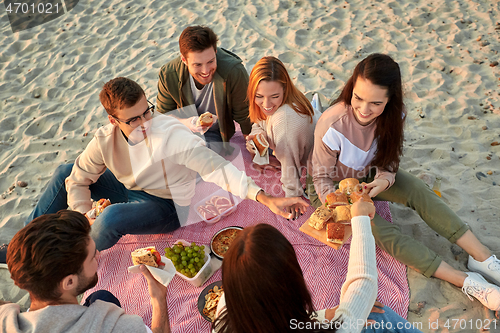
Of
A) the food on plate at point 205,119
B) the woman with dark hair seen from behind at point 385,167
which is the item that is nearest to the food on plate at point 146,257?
the woman with dark hair seen from behind at point 385,167

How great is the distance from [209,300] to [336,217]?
1.21m

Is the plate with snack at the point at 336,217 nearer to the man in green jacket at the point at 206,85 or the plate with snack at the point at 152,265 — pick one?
the plate with snack at the point at 152,265

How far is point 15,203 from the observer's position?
160 inches

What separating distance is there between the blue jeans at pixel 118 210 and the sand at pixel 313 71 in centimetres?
92

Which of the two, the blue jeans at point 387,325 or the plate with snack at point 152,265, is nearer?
Result: the blue jeans at point 387,325

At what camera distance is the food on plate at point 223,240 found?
10.1ft

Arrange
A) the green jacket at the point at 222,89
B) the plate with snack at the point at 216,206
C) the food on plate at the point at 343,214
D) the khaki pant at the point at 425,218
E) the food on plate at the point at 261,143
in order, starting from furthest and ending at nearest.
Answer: the green jacket at the point at 222,89, the plate with snack at the point at 216,206, the food on plate at the point at 261,143, the khaki pant at the point at 425,218, the food on plate at the point at 343,214

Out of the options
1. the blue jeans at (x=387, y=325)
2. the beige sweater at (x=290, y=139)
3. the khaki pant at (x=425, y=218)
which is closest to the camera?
the blue jeans at (x=387, y=325)

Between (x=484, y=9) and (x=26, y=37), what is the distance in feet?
27.6

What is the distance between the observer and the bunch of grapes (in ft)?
9.52

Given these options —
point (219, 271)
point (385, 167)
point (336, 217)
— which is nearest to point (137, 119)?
point (219, 271)

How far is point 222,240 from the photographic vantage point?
316cm

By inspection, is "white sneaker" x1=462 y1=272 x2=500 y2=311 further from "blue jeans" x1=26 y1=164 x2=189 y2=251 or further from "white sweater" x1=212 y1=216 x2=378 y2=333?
"blue jeans" x1=26 y1=164 x2=189 y2=251

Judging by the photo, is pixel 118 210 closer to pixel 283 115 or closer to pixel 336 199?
pixel 283 115
